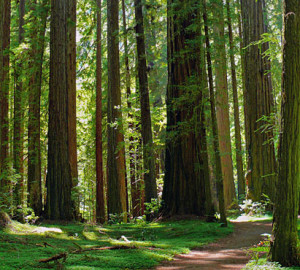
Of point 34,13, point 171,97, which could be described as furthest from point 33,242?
point 34,13

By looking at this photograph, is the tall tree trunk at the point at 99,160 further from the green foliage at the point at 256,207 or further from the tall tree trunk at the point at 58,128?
the green foliage at the point at 256,207

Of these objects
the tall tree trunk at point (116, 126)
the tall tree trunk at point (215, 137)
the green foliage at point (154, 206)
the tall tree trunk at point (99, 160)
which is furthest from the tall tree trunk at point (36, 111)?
the tall tree trunk at point (215, 137)

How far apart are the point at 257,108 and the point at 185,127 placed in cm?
276

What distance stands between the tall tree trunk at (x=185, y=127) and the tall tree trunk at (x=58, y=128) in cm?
272

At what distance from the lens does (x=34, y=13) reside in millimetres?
11570

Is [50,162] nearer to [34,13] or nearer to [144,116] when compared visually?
[144,116]

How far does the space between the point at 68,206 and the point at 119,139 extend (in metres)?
4.59

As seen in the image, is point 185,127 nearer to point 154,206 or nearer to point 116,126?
point 154,206

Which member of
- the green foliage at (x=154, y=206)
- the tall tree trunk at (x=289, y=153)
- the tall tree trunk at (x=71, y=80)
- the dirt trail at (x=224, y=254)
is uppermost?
the tall tree trunk at (x=71, y=80)

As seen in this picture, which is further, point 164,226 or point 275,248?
point 164,226

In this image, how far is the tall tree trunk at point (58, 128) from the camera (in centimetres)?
963

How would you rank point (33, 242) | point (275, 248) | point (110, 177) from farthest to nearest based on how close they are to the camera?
point (110, 177)
point (33, 242)
point (275, 248)

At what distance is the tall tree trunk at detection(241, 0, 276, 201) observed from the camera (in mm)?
10680

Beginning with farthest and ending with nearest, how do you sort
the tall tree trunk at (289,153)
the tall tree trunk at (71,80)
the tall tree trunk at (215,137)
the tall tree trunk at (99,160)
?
the tall tree trunk at (99,160) < the tall tree trunk at (71,80) < the tall tree trunk at (215,137) < the tall tree trunk at (289,153)
